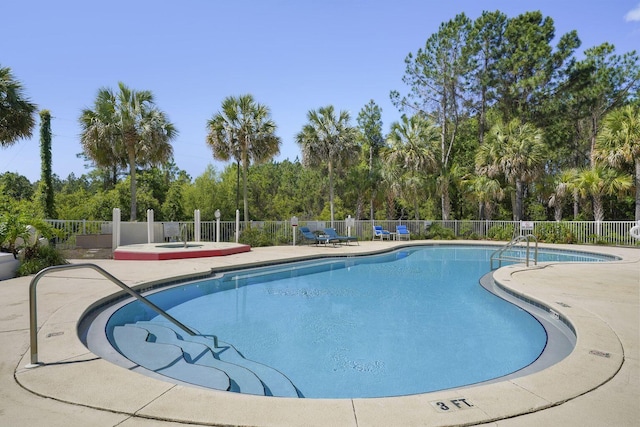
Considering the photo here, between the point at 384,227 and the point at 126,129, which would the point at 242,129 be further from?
the point at 384,227

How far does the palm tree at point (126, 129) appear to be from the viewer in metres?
17.9

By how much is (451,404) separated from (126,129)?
19.3 meters

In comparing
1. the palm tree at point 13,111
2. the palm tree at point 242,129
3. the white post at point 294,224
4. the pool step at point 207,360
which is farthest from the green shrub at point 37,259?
the palm tree at point 242,129

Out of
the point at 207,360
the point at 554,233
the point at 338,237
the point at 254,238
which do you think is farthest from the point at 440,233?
the point at 207,360

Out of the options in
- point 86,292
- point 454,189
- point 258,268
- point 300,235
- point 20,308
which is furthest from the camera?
point 454,189

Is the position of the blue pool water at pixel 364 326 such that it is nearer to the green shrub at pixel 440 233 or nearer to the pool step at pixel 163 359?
the pool step at pixel 163 359

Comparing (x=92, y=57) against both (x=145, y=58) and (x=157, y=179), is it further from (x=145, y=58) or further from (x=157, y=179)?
(x=157, y=179)

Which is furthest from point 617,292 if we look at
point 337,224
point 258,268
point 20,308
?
point 337,224

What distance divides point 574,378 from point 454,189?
856 inches

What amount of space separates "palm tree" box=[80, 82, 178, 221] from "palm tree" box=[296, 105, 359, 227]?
6.77m

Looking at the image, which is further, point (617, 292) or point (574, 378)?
point (617, 292)

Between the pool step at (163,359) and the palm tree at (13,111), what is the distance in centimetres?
1111

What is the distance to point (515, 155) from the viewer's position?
2028 centimetres

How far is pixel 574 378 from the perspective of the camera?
10.4 feet
